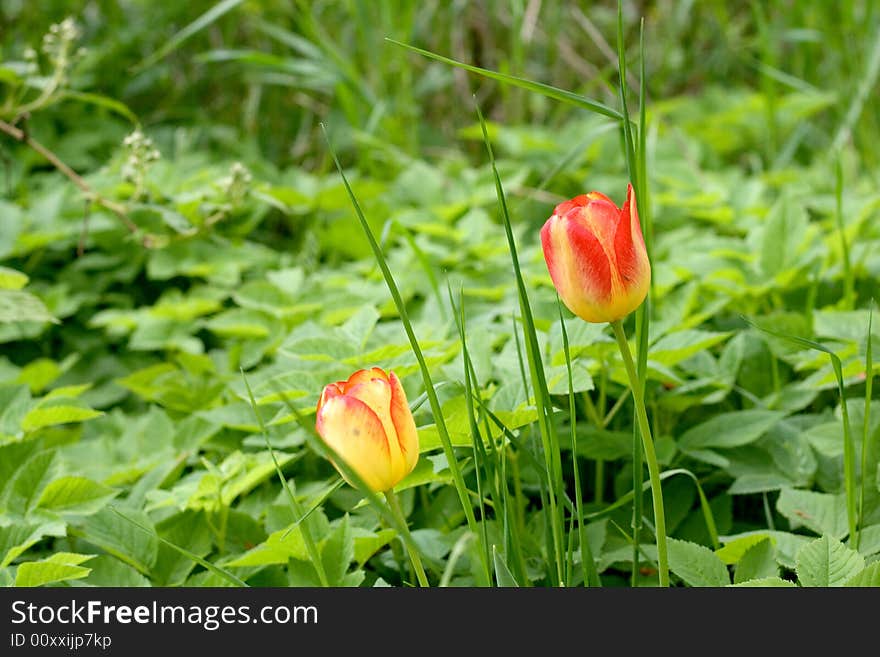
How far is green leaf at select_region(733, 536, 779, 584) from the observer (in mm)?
839

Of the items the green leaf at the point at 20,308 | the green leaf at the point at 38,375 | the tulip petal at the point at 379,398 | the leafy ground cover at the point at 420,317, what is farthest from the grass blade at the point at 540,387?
the green leaf at the point at 38,375

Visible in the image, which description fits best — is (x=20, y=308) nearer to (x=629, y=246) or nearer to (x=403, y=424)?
(x=403, y=424)

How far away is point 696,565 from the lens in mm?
825

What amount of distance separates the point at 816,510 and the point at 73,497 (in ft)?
2.42

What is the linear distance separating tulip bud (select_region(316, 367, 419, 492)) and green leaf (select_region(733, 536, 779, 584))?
324 mm

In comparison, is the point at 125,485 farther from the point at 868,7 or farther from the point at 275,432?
the point at 868,7

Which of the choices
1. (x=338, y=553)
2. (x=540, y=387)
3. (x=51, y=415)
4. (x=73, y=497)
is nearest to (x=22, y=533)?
(x=73, y=497)

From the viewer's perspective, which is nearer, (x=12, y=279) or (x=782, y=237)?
(x=12, y=279)

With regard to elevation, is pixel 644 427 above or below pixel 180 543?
above

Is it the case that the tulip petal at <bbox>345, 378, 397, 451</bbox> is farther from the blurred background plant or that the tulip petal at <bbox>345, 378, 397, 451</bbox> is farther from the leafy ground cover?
the blurred background plant

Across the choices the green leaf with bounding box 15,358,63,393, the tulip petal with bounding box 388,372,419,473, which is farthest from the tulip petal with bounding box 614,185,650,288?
the green leaf with bounding box 15,358,63,393

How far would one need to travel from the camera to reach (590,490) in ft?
3.87

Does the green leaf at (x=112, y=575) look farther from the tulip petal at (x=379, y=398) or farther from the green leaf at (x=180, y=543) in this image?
the tulip petal at (x=379, y=398)
